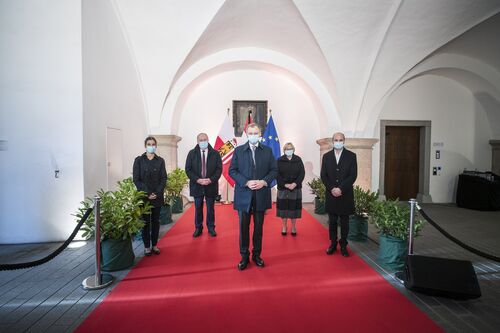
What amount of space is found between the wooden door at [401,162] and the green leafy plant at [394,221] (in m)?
5.63

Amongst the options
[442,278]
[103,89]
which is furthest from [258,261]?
[103,89]

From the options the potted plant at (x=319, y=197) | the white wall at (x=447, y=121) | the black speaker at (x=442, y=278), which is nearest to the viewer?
the black speaker at (x=442, y=278)

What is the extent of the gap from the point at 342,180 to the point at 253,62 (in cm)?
514

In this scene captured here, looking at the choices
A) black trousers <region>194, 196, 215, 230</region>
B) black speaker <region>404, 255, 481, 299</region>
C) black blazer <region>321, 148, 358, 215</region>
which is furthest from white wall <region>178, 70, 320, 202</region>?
black speaker <region>404, 255, 481, 299</region>

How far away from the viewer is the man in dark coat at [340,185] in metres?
3.68

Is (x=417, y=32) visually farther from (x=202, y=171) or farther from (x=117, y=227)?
(x=117, y=227)

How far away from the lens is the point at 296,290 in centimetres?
283

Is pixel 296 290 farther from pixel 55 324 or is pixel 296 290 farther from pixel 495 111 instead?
pixel 495 111

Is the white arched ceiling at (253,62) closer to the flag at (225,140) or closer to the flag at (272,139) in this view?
the flag at (225,140)

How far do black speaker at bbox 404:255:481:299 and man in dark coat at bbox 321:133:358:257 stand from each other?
3.23 feet

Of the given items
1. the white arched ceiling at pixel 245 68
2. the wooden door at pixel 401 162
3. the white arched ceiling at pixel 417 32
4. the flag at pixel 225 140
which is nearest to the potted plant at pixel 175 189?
the flag at pixel 225 140

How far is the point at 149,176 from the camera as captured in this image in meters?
3.72

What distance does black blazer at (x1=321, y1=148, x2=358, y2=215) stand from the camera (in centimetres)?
368

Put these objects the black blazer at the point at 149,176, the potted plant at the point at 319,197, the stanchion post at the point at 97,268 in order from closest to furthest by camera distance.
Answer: the stanchion post at the point at 97,268
the black blazer at the point at 149,176
the potted plant at the point at 319,197
